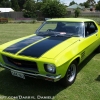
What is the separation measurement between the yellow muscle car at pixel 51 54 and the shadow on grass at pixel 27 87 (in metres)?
0.32

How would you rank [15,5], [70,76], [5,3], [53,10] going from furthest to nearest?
[5,3] < [15,5] < [53,10] < [70,76]

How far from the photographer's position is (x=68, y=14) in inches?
1597

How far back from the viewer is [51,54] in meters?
3.47

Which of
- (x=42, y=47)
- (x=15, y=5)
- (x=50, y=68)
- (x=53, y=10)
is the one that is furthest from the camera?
(x=15, y=5)

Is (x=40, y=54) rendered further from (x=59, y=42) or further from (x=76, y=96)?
(x=76, y=96)

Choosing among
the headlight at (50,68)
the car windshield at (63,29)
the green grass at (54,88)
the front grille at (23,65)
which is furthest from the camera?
the car windshield at (63,29)

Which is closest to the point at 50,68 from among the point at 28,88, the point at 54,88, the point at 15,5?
the point at 54,88

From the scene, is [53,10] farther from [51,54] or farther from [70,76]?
[51,54]

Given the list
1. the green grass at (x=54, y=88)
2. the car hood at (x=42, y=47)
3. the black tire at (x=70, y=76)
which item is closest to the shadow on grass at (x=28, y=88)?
the green grass at (x=54, y=88)

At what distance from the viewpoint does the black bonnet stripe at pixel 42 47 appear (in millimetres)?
3552

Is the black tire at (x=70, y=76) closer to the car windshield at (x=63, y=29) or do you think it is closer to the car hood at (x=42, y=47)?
the car hood at (x=42, y=47)

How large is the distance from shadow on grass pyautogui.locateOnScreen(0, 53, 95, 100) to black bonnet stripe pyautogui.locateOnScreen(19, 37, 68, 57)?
83cm

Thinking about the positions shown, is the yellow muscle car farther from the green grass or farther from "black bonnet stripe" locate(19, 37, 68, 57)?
the green grass

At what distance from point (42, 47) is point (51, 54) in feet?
1.41
